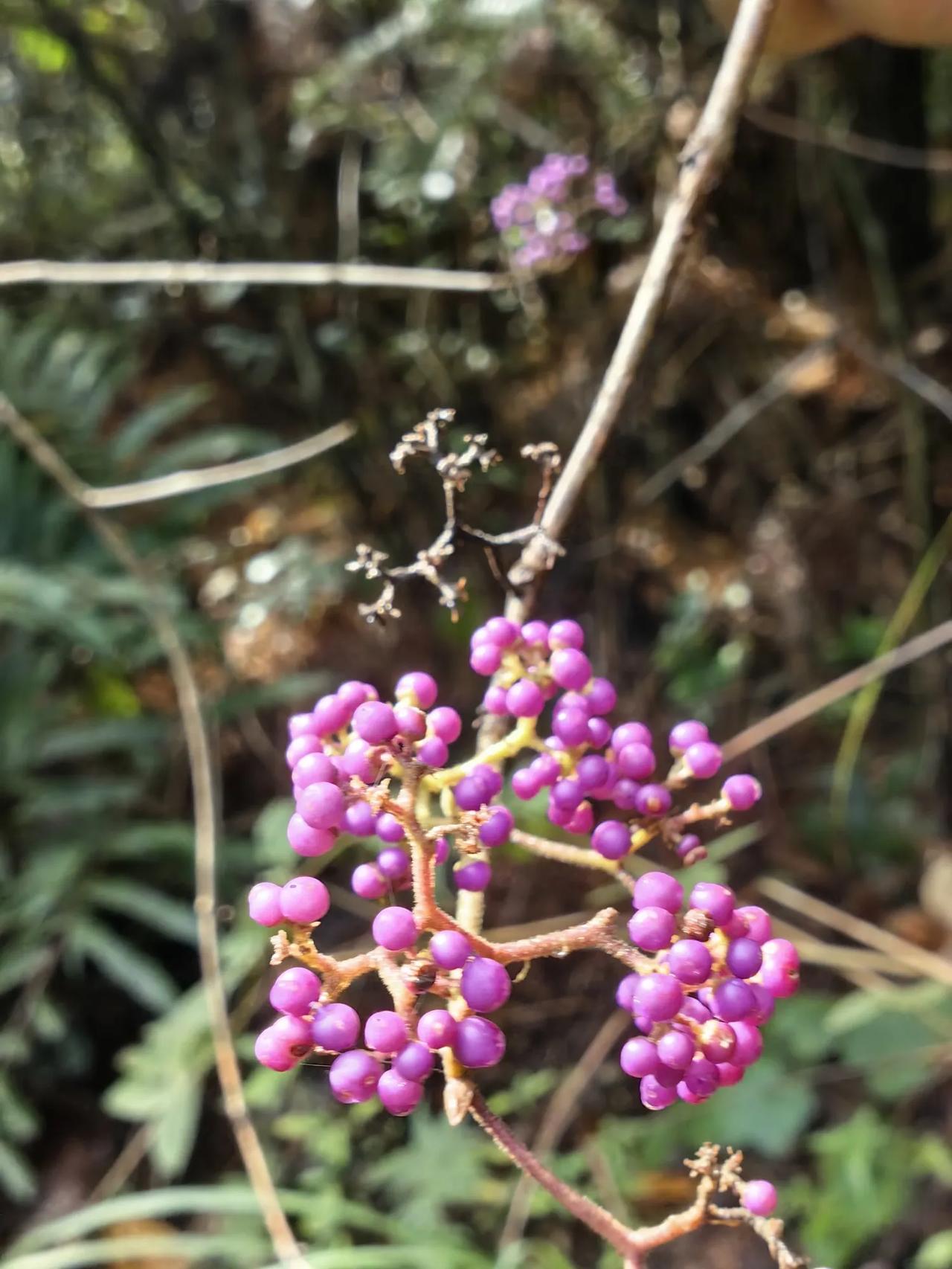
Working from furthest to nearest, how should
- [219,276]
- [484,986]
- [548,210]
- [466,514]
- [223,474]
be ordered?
[466,514] → [548,210] → [223,474] → [219,276] → [484,986]

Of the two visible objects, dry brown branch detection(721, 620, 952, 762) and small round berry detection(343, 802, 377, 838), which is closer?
small round berry detection(343, 802, 377, 838)

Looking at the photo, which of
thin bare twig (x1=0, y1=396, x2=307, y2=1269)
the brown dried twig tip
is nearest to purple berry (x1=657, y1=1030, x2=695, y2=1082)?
the brown dried twig tip

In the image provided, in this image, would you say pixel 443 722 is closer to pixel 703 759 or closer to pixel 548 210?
pixel 703 759

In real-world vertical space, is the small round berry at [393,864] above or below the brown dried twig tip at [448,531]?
below

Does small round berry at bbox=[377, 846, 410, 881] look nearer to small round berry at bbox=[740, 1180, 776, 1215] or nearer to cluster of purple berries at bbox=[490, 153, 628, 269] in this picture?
small round berry at bbox=[740, 1180, 776, 1215]

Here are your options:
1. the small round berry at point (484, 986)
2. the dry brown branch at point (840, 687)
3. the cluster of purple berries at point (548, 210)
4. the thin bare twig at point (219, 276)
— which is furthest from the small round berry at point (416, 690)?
the cluster of purple berries at point (548, 210)

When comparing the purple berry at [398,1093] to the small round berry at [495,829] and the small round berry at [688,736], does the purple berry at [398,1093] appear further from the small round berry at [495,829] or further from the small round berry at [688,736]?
the small round berry at [688,736]

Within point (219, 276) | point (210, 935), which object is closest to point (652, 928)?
point (219, 276)
